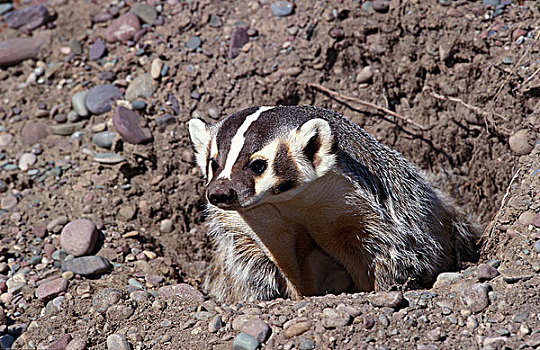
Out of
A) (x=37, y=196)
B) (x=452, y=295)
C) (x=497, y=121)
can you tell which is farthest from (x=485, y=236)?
(x=37, y=196)

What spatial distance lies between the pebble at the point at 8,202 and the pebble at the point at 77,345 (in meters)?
1.34

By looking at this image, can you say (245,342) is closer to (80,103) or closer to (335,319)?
(335,319)

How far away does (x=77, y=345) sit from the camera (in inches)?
116

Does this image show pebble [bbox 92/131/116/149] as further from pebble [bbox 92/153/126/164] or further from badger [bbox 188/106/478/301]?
badger [bbox 188/106/478/301]

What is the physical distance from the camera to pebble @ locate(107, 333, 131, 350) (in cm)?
289

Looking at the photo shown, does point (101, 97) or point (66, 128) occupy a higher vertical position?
point (101, 97)

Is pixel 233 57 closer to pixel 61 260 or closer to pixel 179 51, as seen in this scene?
pixel 179 51

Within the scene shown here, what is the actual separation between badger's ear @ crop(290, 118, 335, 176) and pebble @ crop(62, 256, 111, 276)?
131cm

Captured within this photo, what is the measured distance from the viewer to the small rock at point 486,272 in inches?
112

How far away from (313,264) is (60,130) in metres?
1.94

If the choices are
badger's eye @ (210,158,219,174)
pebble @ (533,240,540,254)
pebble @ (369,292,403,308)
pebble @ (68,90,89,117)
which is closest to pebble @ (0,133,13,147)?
pebble @ (68,90,89,117)

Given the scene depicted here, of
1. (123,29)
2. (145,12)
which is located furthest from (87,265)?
(145,12)

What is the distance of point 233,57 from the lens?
448 cm

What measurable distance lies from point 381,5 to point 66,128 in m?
2.17
